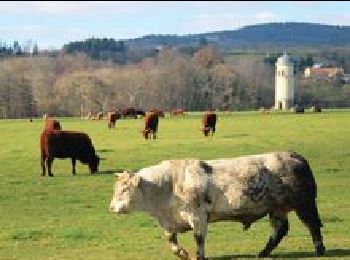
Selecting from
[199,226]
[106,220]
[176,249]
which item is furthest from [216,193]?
[106,220]

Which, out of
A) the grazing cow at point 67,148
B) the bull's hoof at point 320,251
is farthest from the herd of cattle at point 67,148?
the bull's hoof at point 320,251

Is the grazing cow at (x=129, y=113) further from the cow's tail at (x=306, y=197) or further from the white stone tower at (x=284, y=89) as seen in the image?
the cow's tail at (x=306, y=197)

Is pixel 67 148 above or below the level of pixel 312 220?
below

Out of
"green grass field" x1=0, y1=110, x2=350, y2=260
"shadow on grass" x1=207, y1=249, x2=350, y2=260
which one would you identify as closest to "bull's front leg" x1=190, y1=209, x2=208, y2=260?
"shadow on grass" x1=207, y1=249, x2=350, y2=260

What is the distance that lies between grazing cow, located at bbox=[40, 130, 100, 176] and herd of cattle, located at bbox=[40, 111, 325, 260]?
59.5ft

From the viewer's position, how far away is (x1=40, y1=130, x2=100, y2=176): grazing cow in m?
31.0

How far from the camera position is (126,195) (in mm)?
12516

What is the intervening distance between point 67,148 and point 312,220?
19.2m

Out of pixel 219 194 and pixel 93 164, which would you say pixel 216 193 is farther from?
pixel 93 164

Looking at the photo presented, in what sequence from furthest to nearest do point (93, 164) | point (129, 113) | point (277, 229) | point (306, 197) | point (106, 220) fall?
1. point (129, 113)
2. point (93, 164)
3. point (106, 220)
4. point (277, 229)
5. point (306, 197)

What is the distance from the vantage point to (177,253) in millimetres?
12789

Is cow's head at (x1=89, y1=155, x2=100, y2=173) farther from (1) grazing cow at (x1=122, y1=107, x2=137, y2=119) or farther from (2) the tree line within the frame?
(2) the tree line

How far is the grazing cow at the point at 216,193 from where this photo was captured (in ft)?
41.3

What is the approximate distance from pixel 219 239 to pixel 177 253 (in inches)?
115
